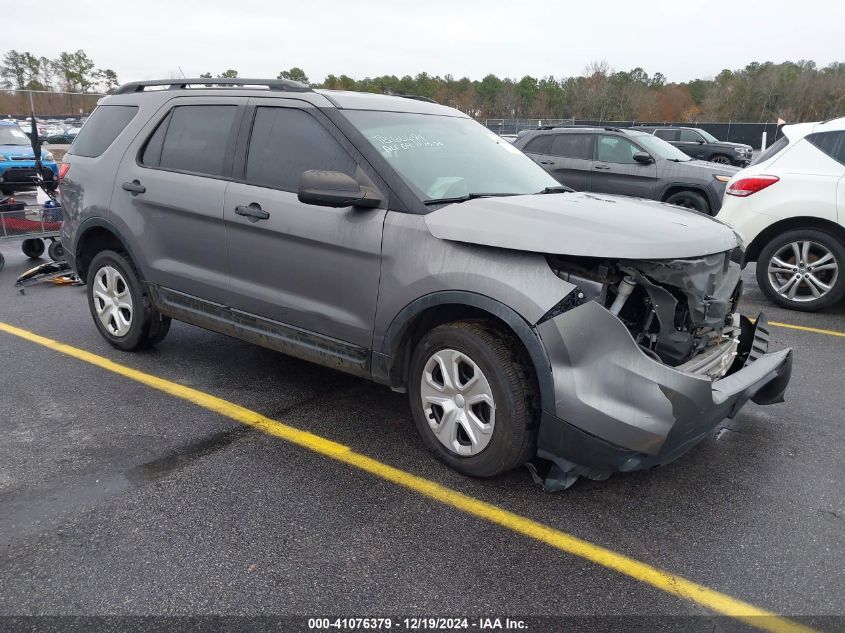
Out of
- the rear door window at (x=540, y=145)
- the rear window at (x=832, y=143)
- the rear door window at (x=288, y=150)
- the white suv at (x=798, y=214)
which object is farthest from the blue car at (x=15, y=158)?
the rear window at (x=832, y=143)

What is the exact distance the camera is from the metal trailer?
7.65 metres

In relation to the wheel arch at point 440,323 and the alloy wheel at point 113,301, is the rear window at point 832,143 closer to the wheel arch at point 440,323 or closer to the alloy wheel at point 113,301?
the wheel arch at point 440,323

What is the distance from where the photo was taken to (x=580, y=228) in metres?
2.91

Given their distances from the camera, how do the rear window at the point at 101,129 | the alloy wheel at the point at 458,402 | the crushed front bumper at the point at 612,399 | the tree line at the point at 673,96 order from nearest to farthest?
the crushed front bumper at the point at 612,399
the alloy wheel at the point at 458,402
the rear window at the point at 101,129
the tree line at the point at 673,96

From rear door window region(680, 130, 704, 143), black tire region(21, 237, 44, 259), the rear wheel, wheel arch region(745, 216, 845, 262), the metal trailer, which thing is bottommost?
black tire region(21, 237, 44, 259)

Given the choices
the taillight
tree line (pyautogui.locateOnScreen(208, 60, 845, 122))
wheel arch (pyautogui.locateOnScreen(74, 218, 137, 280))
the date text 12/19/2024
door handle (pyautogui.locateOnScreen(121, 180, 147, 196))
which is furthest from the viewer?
tree line (pyautogui.locateOnScreen(208, 60, 845, 122))

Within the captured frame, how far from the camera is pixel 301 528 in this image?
285cm

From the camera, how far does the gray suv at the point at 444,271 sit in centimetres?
281

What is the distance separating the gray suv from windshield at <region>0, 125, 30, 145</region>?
11018 millimetres

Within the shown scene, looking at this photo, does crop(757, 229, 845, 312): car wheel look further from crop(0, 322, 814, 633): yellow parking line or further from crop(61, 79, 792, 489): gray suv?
crop(0, 322, 814, 633): yellow parking line

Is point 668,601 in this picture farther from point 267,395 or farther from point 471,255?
point 267,395

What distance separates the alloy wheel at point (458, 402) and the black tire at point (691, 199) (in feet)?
27.6

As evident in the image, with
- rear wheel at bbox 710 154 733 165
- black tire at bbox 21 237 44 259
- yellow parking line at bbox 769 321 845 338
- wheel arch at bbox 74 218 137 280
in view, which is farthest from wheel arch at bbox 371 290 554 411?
rear wheel at bbox 710 154 733 165

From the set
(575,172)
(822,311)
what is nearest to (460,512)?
(822,311)
